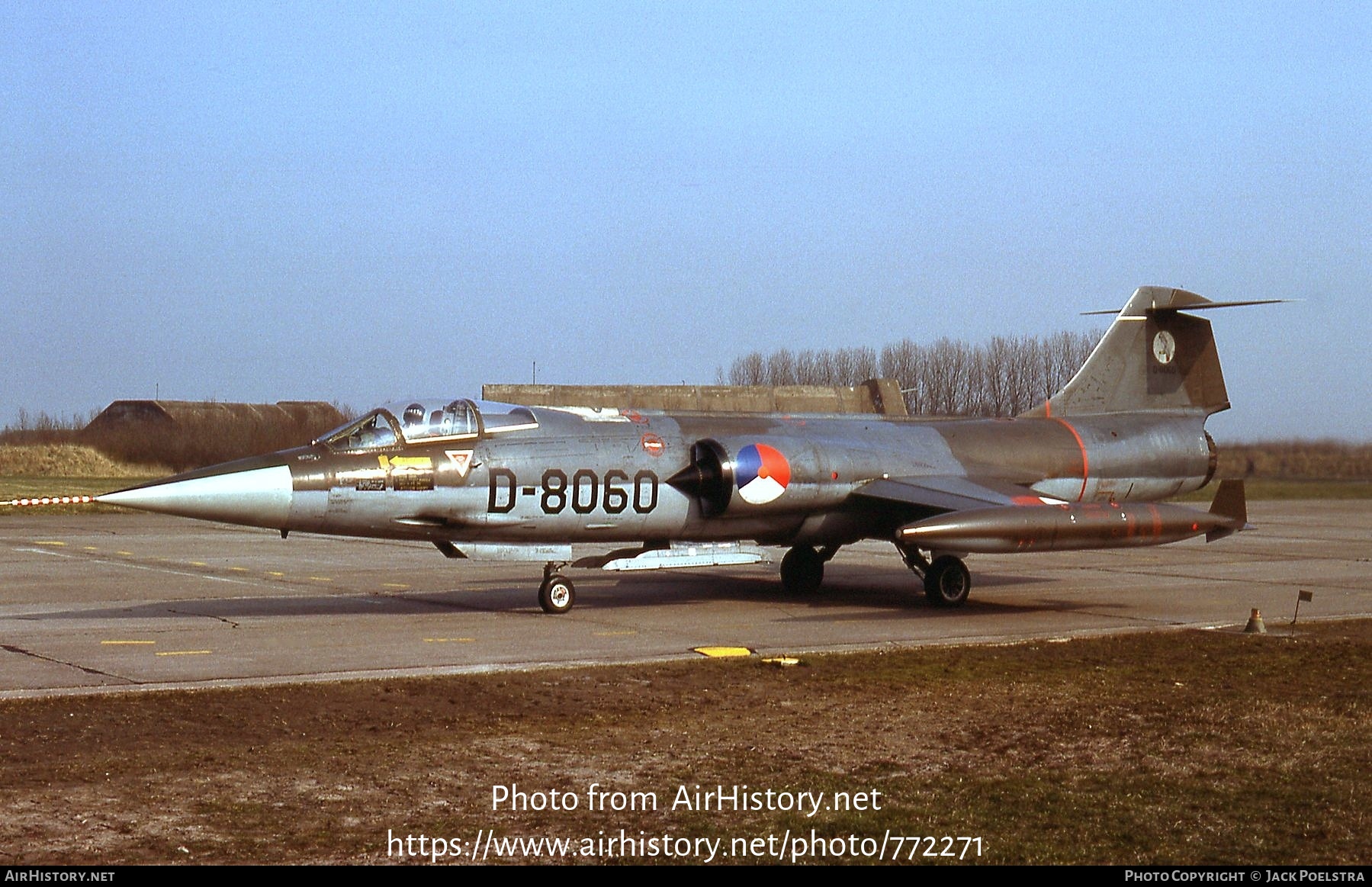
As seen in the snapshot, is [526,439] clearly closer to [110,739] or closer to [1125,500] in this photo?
[110,739]

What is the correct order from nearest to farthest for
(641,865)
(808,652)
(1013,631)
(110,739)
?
(641,865) < (110,739) < (808,652) < (1013,631)

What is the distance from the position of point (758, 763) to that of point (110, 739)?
4018 mm

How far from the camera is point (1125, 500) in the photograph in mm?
18812

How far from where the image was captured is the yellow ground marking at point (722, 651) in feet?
41.1

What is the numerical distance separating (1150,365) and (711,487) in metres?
7.51

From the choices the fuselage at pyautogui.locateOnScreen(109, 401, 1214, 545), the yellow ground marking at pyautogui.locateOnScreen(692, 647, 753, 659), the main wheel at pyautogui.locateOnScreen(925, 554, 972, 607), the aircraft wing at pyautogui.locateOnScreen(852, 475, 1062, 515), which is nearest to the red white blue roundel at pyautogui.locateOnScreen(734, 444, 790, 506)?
the fuselage at pyautogui.locateOnScreen(109, 401, 1214, 545)

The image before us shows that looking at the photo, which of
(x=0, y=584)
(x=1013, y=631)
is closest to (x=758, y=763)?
(x=1013, y=631)

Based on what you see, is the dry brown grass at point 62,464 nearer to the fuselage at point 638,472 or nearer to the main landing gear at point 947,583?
the fuselage at point 638,472

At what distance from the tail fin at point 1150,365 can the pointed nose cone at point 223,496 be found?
10.5 meters

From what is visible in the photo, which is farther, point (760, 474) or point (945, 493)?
point (945, 493)

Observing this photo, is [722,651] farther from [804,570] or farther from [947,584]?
[804,570]

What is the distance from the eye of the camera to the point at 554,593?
50.3 ft

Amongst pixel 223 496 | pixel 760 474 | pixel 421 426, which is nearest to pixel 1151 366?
pixel 760 474

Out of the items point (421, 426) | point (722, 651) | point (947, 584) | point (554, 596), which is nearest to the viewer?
point (722, 651)
